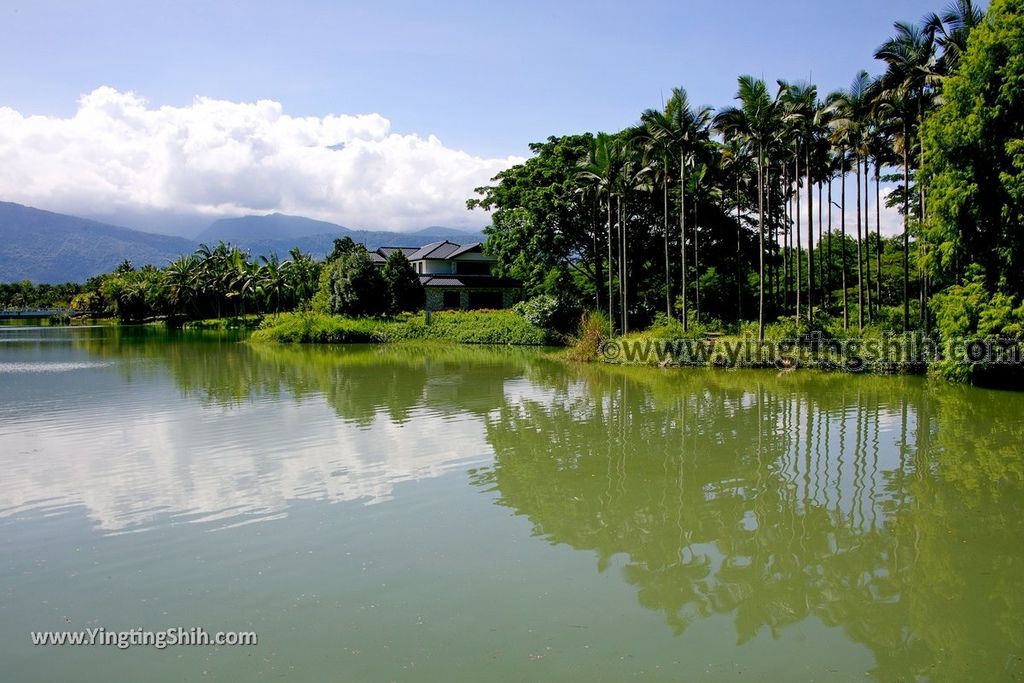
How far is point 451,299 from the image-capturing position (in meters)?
62.3

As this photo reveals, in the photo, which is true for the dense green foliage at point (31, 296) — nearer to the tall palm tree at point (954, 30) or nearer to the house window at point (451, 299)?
the house window at point (451, 299)

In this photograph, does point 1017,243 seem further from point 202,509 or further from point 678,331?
point 202,509

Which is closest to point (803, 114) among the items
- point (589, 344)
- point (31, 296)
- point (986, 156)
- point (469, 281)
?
point (986, 156)

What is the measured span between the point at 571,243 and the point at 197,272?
162 feet

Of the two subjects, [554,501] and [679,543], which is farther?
[554,501]

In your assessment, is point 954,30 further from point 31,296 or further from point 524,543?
point 31,296

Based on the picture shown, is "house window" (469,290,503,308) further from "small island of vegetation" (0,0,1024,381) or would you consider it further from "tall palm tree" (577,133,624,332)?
"tall palm tree" (577,133,624,332)

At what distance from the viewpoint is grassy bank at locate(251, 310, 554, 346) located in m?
47.7

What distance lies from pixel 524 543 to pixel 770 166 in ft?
101

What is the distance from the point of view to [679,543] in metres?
8.70

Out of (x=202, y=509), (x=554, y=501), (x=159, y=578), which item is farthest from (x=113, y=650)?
(x=554, y=501)

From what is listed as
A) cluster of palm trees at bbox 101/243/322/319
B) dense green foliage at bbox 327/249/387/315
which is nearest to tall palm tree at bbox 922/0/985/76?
dense green foliage at bbox 327/249/387/315

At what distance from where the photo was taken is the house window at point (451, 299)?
6206 cm

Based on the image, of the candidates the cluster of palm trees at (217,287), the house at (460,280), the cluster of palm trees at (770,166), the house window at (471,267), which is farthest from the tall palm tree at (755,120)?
the cluster of palm trees at (217,287)
